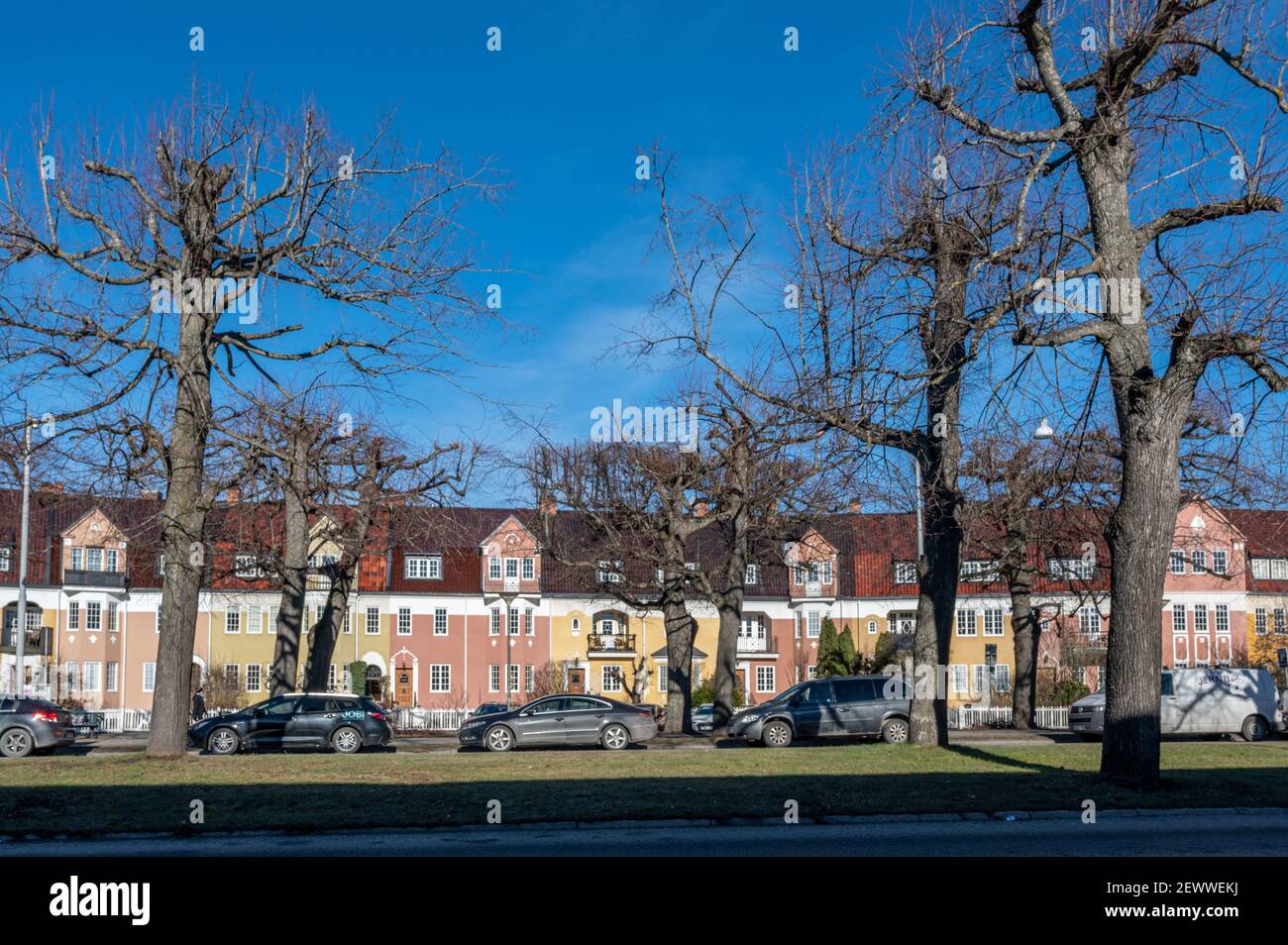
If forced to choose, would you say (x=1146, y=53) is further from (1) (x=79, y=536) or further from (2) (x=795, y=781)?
(1) (x=79, y=536)

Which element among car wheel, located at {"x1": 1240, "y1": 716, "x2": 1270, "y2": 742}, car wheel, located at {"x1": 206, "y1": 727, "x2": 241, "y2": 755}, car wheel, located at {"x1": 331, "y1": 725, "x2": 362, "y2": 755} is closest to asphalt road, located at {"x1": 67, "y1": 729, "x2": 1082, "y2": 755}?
car wheel, located at {"x1": 206, "y1": 727, "x2": 241, "y2": 755}

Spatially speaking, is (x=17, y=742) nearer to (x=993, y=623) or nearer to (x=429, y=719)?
(x=429, y=719)

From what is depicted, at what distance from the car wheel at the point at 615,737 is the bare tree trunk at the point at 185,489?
Answer: 45.0ft

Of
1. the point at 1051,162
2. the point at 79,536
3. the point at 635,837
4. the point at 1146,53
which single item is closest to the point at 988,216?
the point at 1051,162

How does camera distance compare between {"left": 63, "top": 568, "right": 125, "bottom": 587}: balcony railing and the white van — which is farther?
{"left": 63, "top": 568, "right": 125, "bottom": 587}: balcony railing

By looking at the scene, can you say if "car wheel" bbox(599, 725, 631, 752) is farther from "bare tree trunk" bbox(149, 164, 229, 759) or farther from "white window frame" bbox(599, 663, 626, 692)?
"white window frame" bbox(599, 663, 626, 692)

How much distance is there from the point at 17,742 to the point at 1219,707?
31.9 meters

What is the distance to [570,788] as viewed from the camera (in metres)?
16.3

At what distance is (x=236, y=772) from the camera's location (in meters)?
17.3

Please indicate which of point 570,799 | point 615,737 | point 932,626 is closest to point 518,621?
point 615,737

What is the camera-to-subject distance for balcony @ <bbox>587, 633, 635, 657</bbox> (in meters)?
65.5

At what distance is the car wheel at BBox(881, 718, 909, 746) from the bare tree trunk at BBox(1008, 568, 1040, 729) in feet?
34.7

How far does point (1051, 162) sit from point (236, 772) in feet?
46.6

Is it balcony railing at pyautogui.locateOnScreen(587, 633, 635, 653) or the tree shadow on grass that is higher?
the tree shadow on grass
